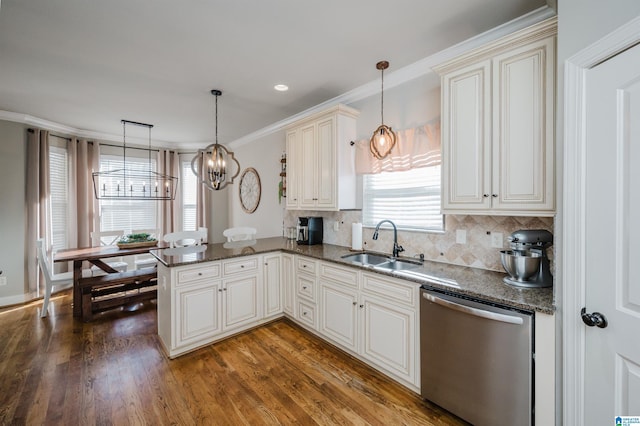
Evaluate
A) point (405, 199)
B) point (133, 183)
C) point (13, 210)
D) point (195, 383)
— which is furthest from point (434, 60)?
point (13, 210)

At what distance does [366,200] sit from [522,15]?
193 centimetres

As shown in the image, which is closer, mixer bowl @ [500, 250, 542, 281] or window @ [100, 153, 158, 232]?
mixer bowl @ [500, 250, 542, 281]

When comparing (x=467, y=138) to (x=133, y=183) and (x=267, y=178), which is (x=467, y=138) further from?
(x=133, y=183)

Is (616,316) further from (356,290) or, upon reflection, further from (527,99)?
(356,290)

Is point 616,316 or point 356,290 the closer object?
point 616,316

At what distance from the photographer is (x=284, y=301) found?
3.32 meters

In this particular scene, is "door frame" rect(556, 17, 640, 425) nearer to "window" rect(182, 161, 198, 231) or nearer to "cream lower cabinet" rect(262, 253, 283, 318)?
"cream lower cabinet" rect(262, 253, 283, 318)

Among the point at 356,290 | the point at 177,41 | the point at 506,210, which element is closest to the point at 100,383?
the point at 356,290

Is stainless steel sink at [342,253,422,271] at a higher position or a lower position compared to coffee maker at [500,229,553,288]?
lower

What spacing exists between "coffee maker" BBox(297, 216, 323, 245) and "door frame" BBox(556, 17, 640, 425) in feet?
8.14

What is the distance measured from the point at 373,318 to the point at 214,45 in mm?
2561

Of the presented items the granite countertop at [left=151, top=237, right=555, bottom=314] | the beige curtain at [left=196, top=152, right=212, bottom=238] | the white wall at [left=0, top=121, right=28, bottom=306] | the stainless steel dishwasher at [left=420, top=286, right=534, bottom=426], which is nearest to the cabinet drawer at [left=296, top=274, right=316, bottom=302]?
the granite countertop at [left=151, top=237, right=555, bottom=314]

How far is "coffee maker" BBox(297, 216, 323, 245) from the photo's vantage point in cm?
348

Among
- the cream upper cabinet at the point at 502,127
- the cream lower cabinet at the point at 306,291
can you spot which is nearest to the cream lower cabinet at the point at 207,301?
the cream lower cabinet at the point at 306,291
